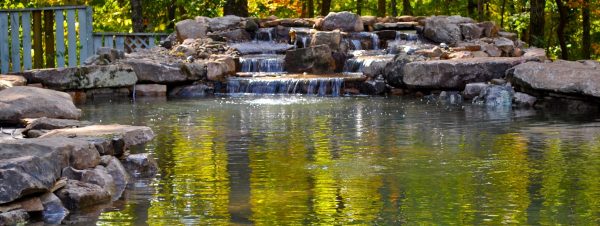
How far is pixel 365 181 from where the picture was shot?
352 inches

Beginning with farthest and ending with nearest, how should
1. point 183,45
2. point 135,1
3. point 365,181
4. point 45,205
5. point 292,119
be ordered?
point 135,1 → point 183,45 → point 292,119 → point 365,181 → point 45,205

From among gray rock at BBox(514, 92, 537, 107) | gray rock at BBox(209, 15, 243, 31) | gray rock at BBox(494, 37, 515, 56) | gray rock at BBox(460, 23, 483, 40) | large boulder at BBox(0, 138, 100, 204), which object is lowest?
gray rock at BBox(514, 92, 537, 107)

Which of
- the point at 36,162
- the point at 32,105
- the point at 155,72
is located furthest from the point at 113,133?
the point at 155,72

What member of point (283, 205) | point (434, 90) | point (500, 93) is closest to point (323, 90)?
point (434, 90)

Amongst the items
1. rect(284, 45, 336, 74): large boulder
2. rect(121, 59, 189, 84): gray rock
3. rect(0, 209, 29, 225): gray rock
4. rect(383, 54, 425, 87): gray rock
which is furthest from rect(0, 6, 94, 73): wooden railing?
rect(0, 209, 29, 225): gray rock

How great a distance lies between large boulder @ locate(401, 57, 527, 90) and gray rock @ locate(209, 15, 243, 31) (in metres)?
7.09

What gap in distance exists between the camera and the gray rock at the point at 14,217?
6.95 m

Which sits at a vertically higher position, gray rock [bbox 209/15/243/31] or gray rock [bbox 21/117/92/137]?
gray rock [bbox 209/15/243/31]

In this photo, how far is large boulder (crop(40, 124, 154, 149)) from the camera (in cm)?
948

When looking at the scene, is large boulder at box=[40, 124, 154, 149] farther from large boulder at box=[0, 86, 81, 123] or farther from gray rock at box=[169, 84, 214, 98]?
gray rock at box=[169, 84, 214, 98]

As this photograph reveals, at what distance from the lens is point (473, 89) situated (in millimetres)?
18406

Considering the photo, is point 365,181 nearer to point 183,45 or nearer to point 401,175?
point 401,175

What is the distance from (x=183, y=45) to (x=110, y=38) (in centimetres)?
165

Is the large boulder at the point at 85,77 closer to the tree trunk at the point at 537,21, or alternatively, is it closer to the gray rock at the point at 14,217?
the tree trunk at the point at 537,21
